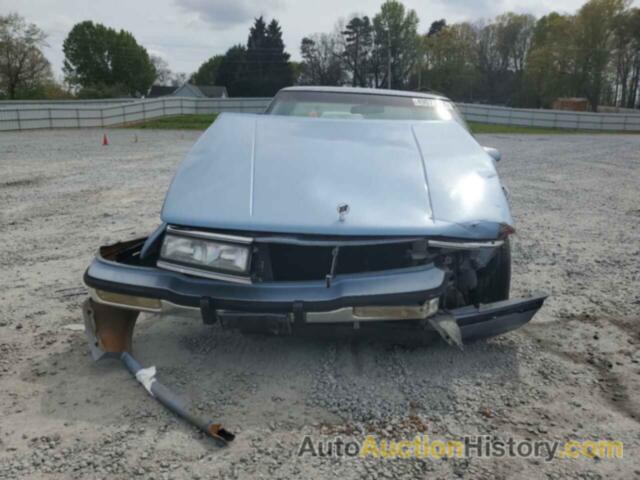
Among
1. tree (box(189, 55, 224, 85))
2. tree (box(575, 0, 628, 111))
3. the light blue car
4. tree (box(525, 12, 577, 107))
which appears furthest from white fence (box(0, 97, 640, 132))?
tree (box(189, 55, 224, 85))

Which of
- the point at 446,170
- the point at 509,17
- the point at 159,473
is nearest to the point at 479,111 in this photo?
the point at 446,170

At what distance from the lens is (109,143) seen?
14.5m

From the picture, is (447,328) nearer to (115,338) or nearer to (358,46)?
(115,338)

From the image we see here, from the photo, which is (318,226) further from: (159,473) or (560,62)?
(560,62)

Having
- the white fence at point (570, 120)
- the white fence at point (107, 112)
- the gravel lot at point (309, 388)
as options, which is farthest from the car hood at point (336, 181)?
the white fence at point (570, 120)

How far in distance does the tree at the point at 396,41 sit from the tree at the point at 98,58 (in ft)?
95.4

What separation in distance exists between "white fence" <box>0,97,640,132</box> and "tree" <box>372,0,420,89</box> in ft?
129

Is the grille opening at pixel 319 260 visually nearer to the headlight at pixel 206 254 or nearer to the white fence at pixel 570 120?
the headlight at pixel 206 254

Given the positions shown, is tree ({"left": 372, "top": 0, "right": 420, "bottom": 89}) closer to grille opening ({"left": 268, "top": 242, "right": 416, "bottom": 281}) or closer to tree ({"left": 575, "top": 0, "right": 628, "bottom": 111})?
tree ({"left": 575, "top": 0, "right": 628, "bottom": 111})

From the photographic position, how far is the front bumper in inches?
89.0

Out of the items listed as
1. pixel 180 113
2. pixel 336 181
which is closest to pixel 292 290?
pixel 336 181

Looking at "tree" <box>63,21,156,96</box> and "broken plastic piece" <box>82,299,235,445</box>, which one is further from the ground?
"tree" <box>63,21,156,96</box>

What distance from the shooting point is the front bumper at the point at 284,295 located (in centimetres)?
226

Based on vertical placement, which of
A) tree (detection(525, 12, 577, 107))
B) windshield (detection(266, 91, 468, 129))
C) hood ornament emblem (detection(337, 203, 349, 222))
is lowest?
hood ornament emblem (detection(337, 203, 349, 222))
